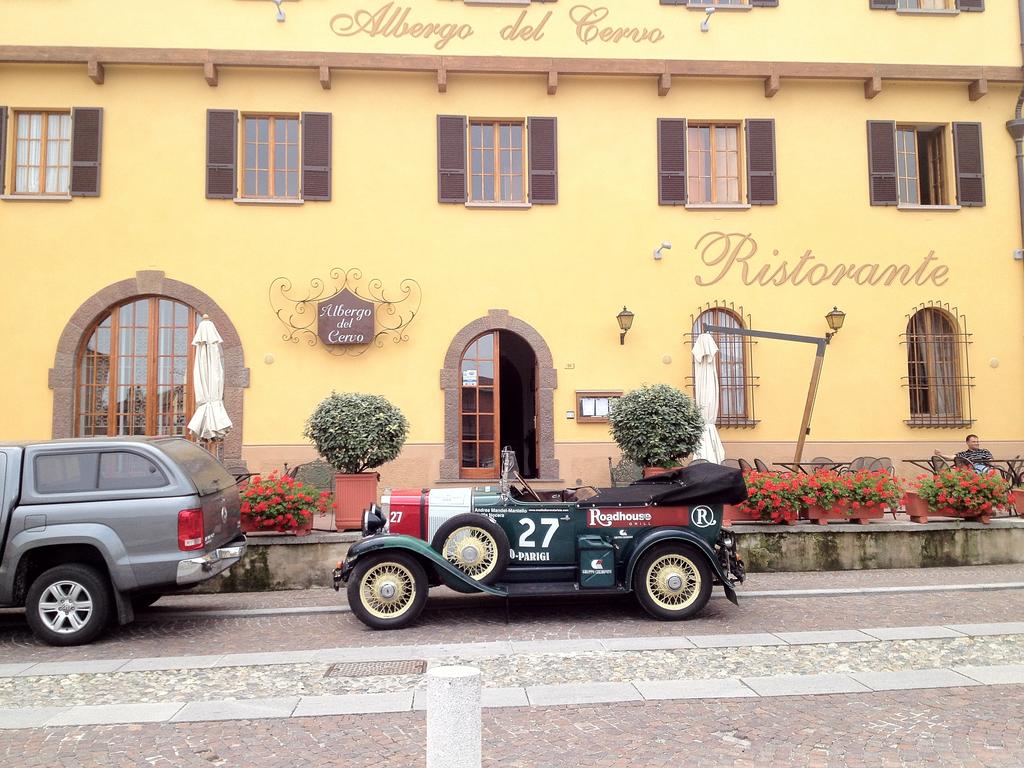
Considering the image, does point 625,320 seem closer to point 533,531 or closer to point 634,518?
point 634,518

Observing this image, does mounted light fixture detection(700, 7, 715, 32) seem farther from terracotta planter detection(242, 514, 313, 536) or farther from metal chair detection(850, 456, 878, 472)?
terracotta planter detection(242, 514, 313, 536)

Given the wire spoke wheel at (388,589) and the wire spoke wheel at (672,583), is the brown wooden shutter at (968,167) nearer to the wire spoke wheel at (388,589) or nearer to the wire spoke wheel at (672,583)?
the wire spoke wheel at (672,583)

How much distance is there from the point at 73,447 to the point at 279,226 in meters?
7.64

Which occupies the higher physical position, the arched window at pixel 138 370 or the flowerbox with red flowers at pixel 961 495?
the arched window at pixel 138 370

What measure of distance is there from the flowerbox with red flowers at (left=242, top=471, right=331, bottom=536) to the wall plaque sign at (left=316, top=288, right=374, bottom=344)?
490 cm

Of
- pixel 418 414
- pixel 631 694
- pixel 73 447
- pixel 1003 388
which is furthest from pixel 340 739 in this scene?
pixel 1003 388

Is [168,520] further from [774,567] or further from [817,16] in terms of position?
[817,16]

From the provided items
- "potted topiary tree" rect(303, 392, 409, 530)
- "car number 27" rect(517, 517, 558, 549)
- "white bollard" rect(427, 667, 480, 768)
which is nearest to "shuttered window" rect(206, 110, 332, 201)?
"potted topiary tree" rect(303, 392, 409, 530)

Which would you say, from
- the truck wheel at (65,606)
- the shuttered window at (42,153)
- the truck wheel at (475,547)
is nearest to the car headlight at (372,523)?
the truck wheel at (475,547)

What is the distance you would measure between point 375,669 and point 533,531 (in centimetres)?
202

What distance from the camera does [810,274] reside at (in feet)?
47.6

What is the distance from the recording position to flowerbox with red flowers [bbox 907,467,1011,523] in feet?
32.4

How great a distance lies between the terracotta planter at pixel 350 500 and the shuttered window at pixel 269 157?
6.27 meters

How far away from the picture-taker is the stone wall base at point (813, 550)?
8828mm
